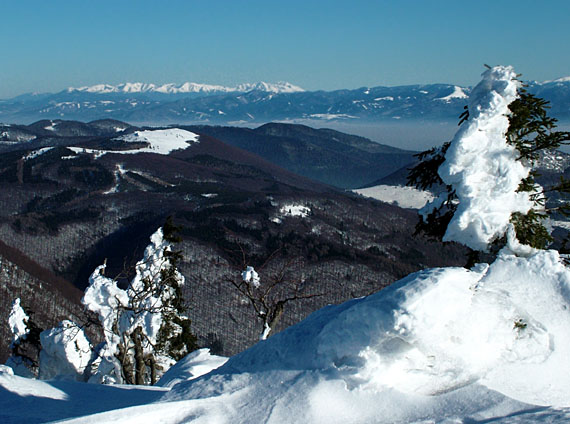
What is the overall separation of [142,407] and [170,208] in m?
177

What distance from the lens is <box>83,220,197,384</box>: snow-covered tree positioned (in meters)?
20.5

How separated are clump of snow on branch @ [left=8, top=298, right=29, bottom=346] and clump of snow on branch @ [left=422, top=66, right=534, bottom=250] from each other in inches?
1088

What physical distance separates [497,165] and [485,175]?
0.37 metres

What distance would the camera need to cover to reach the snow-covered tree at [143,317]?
20.5 metres

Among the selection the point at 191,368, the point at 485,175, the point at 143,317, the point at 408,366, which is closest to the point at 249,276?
the point at 191,368

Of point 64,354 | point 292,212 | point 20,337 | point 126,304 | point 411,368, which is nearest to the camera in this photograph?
point 411,368

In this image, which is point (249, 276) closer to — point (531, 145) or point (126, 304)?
point (126, 304)

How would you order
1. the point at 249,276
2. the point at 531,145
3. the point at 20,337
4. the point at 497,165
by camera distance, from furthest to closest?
the point at 20,337 < the point at 249,276 < the point at 531,145 < the point at 497,165

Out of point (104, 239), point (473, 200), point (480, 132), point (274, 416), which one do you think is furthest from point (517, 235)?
point (104, 239)

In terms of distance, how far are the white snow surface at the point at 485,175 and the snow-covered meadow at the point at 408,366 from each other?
2043 millimetres

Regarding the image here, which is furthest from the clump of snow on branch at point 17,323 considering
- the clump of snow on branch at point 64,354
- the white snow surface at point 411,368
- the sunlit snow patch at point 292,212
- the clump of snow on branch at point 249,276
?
the sunlit snow patch at point 292,212

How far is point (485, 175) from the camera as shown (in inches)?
476

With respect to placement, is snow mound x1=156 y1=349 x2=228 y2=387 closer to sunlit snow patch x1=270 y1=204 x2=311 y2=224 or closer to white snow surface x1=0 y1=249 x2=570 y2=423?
white snow surface x1=0 y1=249 x2=570 y2=423

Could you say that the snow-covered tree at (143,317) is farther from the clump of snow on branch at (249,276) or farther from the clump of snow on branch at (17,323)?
the clump of snow on branch at (17,323)
